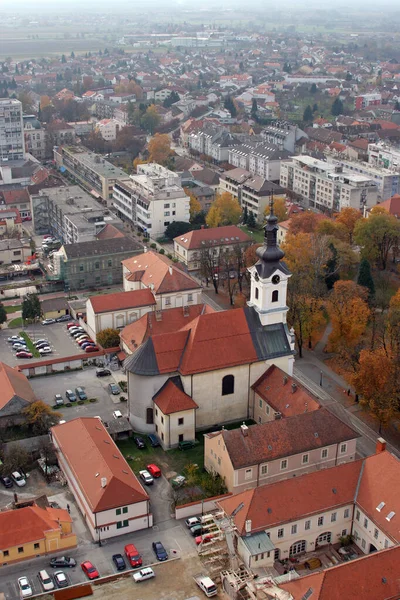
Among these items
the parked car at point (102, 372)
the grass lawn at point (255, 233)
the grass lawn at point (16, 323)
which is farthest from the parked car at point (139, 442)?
the grass lawn at point (255, 233)

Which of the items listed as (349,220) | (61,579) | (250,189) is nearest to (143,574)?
(61,579)

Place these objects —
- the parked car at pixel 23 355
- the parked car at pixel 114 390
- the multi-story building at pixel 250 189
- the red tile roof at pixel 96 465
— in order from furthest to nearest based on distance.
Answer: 1. the multi-story building at pixel 250 189
2. the parked car at pixel 23 355
3. the parked car at pixel 114 390
4. the red tile roof at pixel 96 465

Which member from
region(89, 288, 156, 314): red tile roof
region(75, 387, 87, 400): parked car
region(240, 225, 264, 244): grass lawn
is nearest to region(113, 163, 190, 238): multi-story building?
region(240, 225, 264, 244): grass lawn

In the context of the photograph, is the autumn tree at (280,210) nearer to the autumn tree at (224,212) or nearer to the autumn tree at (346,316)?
the autumn tree at (224,212)

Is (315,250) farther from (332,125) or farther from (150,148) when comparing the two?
(332,125)

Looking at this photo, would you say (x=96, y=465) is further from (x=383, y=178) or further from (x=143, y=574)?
(x=383, y=178)

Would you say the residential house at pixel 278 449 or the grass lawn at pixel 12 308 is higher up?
the residential house at pixel 278 449

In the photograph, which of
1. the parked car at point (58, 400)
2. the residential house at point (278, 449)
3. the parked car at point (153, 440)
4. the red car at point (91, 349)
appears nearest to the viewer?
the residential house at point (278, 449)
